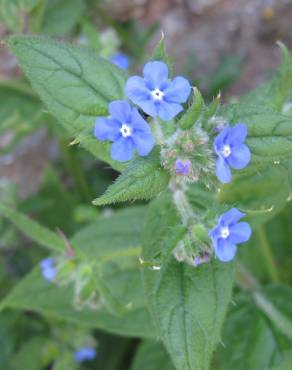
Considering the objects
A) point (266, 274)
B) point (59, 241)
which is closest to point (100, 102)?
point (59, 241)

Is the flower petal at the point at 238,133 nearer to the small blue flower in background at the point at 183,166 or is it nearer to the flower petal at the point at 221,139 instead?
the flower petal at the point at 221,139

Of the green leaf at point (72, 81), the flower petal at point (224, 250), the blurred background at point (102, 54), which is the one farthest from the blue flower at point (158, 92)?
the blurred background at point (102, 54)

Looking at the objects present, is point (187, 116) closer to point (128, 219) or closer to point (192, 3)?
point (128, 219)

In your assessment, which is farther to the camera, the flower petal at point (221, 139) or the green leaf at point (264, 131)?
the green leaf at point (264, 131)

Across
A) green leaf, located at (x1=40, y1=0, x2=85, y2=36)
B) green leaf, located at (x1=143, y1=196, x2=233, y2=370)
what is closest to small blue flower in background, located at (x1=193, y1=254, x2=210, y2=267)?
green leaf, located at (x1=143, y1=196, x2=233, y2=370)

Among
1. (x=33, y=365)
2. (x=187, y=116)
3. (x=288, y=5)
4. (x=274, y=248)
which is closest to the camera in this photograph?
(x=187, y=116)

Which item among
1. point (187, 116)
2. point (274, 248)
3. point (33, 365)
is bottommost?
point (33, 365)

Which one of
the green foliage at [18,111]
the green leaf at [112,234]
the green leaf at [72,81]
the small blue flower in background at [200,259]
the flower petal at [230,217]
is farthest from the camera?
the green foliage at [18,111]
